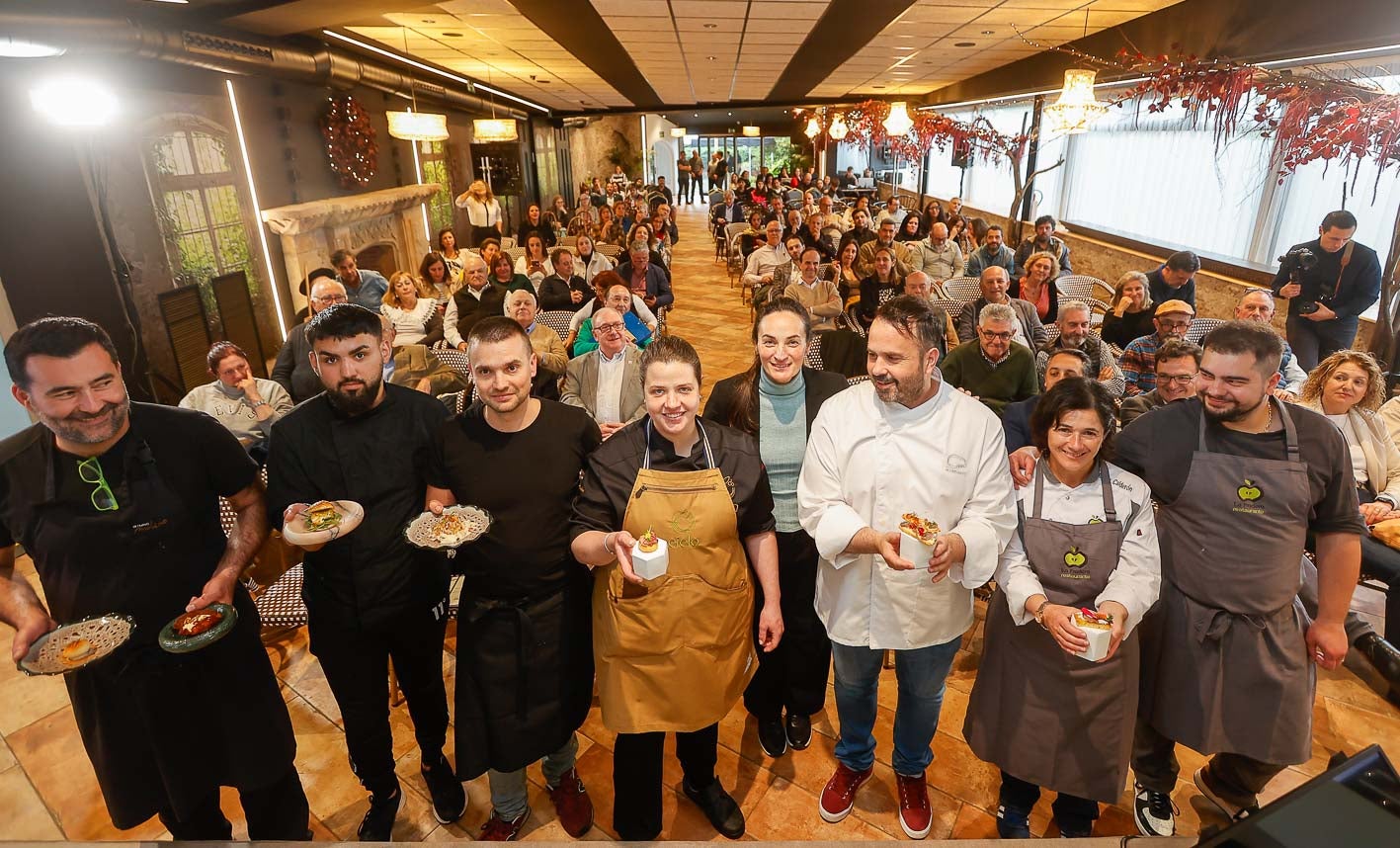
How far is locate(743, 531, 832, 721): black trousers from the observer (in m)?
2.37

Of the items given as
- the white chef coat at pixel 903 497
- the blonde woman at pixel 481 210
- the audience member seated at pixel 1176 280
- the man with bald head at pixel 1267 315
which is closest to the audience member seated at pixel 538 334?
the white chef coat at pixel 903 497

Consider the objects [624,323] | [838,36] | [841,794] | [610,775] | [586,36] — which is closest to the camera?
[841,794]

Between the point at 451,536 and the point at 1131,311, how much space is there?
196 inches

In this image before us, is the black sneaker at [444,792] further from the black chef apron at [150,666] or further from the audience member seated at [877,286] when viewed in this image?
the audience member seated at [877,286]

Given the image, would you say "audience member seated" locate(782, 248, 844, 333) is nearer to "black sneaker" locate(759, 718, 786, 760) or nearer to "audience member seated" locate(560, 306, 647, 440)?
"audience member seated" locate(560, 306, 647, 440)

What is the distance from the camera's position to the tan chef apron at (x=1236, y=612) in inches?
75.2

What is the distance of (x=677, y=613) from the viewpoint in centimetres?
192

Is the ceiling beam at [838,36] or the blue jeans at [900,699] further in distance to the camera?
the ceiling beam at [838,36]

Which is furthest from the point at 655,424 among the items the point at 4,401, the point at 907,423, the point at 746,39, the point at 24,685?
the point at 746,39

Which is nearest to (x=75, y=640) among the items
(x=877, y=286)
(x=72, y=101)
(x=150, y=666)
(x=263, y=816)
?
(x=150, y=666)

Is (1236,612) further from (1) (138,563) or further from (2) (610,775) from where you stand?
(1) (138,563)

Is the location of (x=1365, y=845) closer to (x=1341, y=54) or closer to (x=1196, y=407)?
(x=1196, y=407)

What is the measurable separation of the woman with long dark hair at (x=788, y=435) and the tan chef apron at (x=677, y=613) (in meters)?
0.37

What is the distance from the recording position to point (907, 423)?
6.49 ft
